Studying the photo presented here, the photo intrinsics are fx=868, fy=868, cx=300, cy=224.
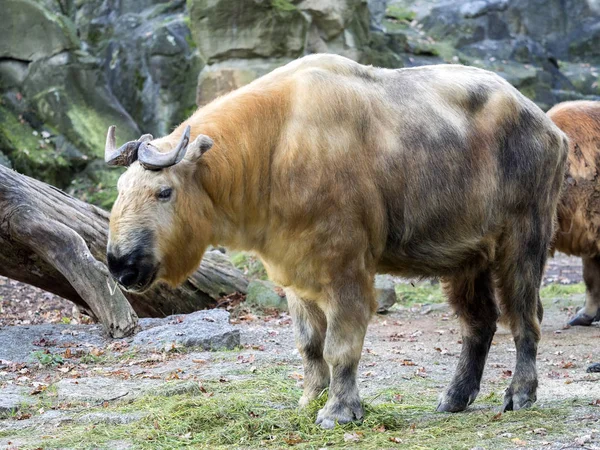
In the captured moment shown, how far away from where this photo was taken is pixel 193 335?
765 cm

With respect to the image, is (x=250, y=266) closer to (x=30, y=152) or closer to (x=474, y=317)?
(x=30, y=152)

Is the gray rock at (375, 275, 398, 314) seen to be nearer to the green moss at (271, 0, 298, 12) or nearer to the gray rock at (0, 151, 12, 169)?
the green moss at (271, 0, 298, 12)

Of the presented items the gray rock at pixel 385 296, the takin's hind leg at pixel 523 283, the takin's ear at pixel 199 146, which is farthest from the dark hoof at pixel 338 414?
the gray rock at pixel 385 296

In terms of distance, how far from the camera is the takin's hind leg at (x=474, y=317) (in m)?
5.81

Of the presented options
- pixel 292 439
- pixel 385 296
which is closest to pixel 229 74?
pixel 385 296

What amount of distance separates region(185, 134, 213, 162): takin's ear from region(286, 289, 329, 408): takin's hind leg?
1157 mm

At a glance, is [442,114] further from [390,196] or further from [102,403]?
[102,403]

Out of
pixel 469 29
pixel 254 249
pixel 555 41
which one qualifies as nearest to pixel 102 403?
pixel 254 249

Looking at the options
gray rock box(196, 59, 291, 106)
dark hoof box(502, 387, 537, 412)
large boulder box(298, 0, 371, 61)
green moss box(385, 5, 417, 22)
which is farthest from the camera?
green moss box(385, 5, 417, 22)

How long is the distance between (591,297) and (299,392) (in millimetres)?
4615

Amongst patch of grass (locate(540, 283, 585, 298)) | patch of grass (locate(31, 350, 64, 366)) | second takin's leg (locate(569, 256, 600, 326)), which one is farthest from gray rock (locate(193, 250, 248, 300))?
patch of grass (locate(540, 283, 585, 298))

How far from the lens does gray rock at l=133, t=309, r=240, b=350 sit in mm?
7582

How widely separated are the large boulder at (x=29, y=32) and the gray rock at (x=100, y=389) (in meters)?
11.4

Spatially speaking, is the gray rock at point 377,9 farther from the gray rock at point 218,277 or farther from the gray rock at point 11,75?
the gray rock at point 218,277
